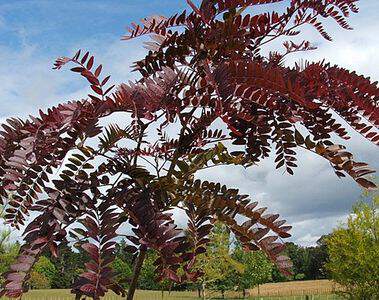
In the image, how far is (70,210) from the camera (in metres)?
1.67

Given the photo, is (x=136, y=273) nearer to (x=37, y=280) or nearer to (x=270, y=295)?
(x=37, y=280)

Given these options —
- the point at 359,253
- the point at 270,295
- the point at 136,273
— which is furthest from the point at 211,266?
the point at 136,273

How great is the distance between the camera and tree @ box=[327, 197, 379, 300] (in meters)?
19.1

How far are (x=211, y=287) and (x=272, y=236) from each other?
1605 inches

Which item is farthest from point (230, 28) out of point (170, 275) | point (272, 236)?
point (170, 275)

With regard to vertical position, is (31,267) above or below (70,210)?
below

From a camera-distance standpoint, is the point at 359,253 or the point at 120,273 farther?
the point at 359,253

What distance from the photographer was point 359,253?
18750mm

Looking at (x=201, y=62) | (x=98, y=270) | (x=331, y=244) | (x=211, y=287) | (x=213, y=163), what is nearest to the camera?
(x=98, y=270)

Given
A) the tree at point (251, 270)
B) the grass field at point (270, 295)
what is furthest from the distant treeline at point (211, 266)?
the grass field at point (270, 295)

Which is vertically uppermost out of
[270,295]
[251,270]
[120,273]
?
[251,270]

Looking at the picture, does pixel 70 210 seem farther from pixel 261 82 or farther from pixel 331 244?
pixel 331 244

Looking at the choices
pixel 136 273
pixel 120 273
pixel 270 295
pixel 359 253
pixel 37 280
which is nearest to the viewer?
pixel 120 273

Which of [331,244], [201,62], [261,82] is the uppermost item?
[331,244]
